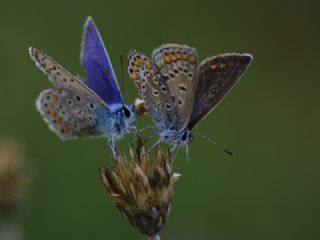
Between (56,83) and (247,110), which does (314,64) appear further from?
(56,83)

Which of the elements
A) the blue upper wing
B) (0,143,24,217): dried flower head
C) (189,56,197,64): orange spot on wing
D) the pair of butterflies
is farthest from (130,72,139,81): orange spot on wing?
(0,143,24,217): dried flower head

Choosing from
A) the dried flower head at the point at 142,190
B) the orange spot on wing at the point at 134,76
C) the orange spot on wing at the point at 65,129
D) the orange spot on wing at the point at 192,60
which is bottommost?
the orange spot on wing at the point at 65,129

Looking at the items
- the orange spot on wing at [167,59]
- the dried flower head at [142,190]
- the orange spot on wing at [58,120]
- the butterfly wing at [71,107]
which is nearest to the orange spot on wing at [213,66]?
the orange spot on wing at [167,59]

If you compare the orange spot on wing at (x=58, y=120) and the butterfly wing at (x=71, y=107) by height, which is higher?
the butterfly wing at (x=71, y=107)

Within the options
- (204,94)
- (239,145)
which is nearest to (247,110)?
(239,145)

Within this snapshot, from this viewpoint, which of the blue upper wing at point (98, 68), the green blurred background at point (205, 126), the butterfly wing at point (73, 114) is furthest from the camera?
the green blurred background at point (205, 126)

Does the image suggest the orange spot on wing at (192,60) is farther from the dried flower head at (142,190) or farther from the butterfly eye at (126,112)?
the dried flower head at (142,190)
